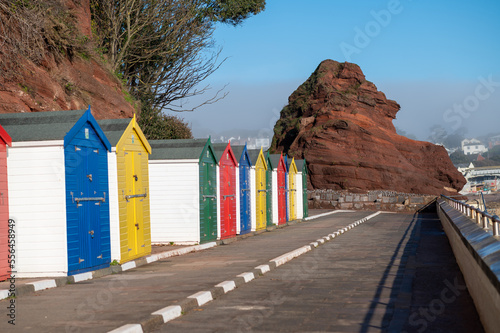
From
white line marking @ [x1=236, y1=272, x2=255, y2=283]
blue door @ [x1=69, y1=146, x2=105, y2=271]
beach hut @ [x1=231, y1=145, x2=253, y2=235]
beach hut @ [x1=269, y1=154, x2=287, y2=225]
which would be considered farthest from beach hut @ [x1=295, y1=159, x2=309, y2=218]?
white line marking @ [x1=236, y1=272, x2=255, y2=283]

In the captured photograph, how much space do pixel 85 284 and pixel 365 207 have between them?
3916 cm

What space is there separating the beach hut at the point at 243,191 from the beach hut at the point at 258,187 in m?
0.56

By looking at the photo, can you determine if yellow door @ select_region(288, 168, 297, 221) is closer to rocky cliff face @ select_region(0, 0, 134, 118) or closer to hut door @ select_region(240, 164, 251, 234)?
hut door @ select_region(240, 164, 251, 234)

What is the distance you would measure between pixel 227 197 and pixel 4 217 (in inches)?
420

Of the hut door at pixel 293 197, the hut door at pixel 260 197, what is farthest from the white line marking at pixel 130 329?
the hut door at pixel 293 197

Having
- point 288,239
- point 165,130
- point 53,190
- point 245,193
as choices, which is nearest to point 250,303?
point 53,190

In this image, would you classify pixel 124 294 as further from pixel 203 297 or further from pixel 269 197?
pixel 269 197

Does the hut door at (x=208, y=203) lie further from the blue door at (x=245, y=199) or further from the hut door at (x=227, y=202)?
the blue door at (x=245, y=199)

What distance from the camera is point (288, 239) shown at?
66.7 feet

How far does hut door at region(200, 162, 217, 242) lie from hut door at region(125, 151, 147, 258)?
356 centimetres

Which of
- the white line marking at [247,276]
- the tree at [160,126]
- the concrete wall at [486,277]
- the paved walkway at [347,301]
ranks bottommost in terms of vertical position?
the paved walkway at [347,301]

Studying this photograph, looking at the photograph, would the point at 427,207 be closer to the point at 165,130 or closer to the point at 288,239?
the point at 165,130

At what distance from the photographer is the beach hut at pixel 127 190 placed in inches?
503

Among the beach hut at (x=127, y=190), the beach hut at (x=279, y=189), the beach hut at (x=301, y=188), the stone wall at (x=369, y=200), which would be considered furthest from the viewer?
the stone wall at (x=369, y=200)
